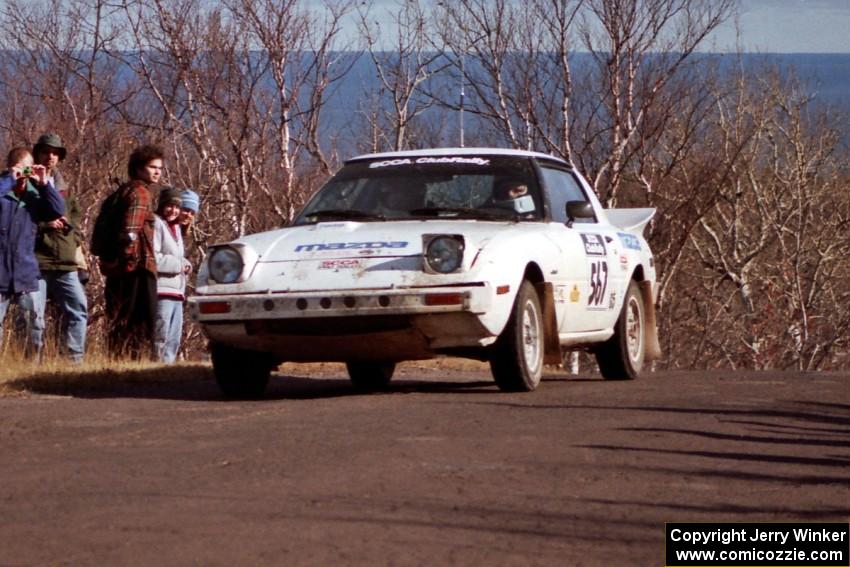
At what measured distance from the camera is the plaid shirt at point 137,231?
12167 mm

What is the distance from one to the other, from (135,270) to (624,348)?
3648 mm

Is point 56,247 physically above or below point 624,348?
above

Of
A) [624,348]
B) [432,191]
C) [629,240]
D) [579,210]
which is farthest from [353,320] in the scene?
[629,240]

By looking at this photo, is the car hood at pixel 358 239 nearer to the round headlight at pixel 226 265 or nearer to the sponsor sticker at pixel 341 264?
the sponsor sticker at pixel 341 264

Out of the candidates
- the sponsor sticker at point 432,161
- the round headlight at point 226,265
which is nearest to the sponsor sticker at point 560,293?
the sponsor sticker at point 432,161

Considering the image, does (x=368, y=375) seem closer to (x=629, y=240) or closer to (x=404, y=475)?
(x=629, y=240)

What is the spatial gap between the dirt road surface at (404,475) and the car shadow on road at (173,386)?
276 mm

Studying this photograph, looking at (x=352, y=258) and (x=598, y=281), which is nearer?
(x=352, y=258)

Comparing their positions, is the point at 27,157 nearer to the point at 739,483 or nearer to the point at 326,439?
the point at 326,439

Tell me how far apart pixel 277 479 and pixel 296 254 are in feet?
11.9

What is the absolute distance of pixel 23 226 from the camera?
11406 mm

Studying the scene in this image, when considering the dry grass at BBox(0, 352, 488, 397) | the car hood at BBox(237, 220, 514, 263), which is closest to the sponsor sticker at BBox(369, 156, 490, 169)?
the car hood at BBox(237, 220, 514, 263)

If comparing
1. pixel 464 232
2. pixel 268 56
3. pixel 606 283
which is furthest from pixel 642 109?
pixel 464 232

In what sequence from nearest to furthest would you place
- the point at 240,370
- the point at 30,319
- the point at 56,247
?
the point at 240,370, the point at 30,319, the point at 56,247
